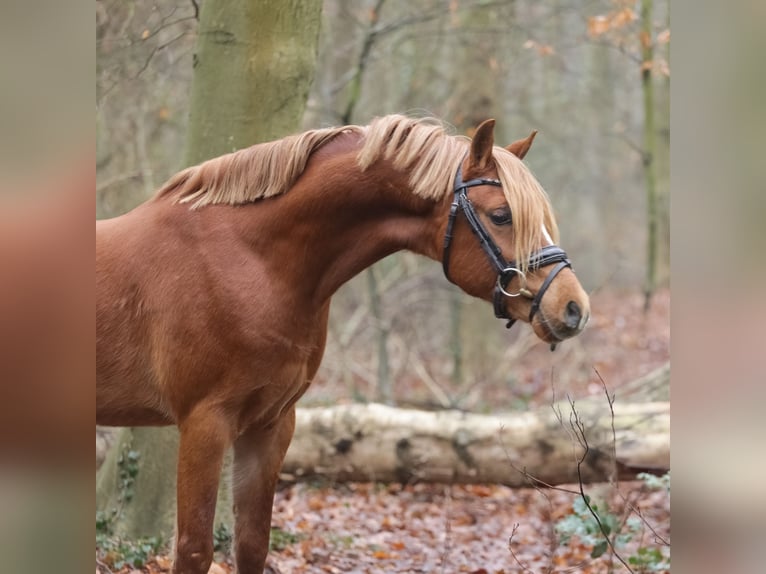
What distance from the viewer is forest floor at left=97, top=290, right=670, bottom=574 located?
484cm

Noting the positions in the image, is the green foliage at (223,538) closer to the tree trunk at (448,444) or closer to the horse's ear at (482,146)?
the tree trunk at (448,444)

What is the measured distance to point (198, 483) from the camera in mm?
3244

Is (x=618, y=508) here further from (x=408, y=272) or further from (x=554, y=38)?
(x=554, y=38)

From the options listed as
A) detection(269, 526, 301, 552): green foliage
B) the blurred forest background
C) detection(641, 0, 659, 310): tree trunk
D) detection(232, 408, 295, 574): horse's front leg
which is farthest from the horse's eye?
detection(641, 0, 659, 310): tree trunk

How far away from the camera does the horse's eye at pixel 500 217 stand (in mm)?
3107

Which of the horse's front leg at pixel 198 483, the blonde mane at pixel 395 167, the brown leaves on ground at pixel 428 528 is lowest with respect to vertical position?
the brown leaves on ground at pixel 428 528

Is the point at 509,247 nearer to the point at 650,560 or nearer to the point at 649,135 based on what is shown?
the point at 650,560

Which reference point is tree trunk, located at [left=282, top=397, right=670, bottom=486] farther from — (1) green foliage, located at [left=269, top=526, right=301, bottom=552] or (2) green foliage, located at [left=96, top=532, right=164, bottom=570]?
(2) green foliage, located at [left=96, top=532, right=164, bottom=570]

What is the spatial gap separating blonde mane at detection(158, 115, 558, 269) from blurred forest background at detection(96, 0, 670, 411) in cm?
276

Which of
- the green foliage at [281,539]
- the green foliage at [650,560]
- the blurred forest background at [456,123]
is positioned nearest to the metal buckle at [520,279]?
the green foliage at [650,560]

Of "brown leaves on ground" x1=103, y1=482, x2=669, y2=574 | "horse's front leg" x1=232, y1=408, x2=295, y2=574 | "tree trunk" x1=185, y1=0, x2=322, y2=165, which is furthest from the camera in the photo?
"brown leaves on ground" x1=103, y1=482, x2=669, y2=574

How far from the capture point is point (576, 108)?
1468 centimetres

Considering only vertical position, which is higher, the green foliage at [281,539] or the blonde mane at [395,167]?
the blonde mane at [395,167]
